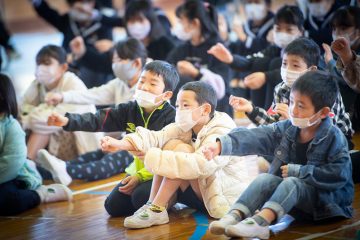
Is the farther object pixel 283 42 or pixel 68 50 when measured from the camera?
pixel 68 50

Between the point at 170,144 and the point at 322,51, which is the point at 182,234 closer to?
the point at 170,144

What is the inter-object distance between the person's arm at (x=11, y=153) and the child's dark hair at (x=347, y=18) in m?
1.72

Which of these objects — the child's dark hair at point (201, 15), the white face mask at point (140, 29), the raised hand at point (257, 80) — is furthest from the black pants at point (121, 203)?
the white face mask at point (140, 29)

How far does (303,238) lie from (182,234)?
498 mm

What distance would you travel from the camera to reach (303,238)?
9.23ft

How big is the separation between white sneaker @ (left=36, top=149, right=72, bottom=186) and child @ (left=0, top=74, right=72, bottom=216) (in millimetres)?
256

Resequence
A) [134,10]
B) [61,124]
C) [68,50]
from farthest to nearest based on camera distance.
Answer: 1. [68,50]
2. [134,10]
3. [61,124]

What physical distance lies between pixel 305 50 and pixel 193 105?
23.8 inches

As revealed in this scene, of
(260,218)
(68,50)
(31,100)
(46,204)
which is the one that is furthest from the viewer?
(68,50)

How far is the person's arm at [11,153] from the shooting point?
3768mm

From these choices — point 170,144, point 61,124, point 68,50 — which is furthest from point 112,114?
point 68,50

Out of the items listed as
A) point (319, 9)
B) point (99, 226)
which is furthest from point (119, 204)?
point (319, 9)

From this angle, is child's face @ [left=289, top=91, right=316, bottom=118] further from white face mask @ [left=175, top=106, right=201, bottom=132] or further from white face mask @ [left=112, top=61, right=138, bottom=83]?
white face mask @ [left=112, top=61, right=138, bottom=83]

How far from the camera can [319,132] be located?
291 cm
